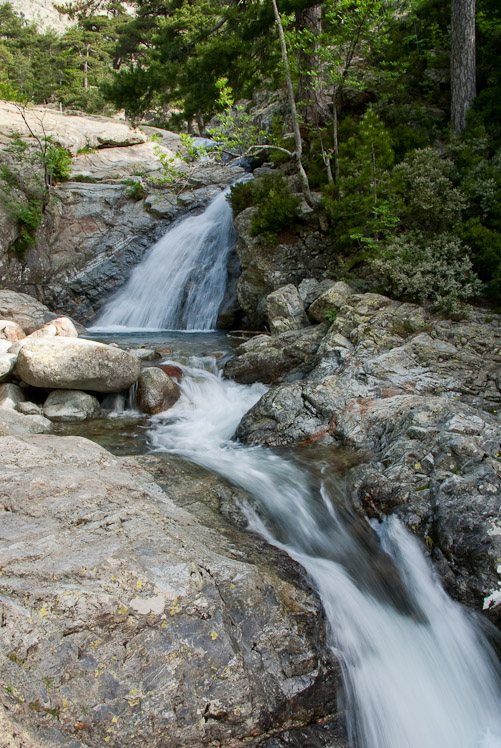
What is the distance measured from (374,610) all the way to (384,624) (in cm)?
11

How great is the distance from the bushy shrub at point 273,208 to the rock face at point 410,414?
10.3 ft

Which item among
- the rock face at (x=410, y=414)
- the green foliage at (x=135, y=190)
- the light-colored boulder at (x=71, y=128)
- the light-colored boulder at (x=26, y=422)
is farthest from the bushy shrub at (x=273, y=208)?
the light-colored boulder at (x=71, y=128)

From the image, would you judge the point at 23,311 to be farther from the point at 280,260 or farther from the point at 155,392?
the point at 280,260

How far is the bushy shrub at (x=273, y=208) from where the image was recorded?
1034cm

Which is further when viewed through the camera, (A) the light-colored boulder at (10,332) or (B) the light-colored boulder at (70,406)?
(A) the light-colored boulder at (10,332)

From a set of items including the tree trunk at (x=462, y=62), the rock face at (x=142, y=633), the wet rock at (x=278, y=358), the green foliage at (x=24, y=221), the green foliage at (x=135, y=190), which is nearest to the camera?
the rock face at (x=142, y=633)

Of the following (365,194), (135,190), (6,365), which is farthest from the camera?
(135,190)

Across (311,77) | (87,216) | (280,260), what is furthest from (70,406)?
(87,216)

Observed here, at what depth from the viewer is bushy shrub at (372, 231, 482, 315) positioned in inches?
279

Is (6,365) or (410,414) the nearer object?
(410,414)

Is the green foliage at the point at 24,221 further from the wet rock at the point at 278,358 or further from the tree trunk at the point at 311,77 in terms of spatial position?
the wet rock at the point at 278,358

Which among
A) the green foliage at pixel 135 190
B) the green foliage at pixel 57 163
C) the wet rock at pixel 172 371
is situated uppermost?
the green foliage at pixel 57 163

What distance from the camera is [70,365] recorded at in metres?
6.62

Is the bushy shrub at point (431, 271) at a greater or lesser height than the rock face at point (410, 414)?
greater
